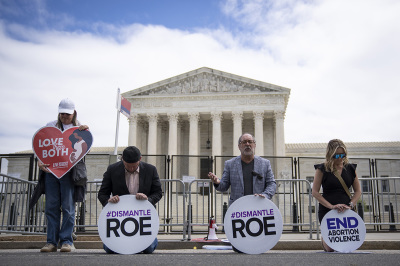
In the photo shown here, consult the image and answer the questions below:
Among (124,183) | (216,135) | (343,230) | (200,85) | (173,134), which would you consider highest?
(200,85)

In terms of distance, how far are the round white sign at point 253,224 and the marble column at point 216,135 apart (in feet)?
121

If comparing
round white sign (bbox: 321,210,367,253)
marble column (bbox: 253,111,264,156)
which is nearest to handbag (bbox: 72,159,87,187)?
round white sign (bbox: 321,210,367,253)

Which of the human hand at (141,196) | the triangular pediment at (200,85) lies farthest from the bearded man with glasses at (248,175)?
the triangular pediment at (200,85)

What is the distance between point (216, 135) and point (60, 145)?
36768 mm

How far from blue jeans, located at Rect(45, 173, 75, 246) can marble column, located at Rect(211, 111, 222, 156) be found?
36510mm

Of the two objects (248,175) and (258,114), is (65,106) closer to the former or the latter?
(248,175)

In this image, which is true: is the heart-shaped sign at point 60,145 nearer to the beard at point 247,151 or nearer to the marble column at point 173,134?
the beard at point 247,151

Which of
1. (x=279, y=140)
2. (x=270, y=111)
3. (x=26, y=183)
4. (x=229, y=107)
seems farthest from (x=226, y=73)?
(x=26, y=183)

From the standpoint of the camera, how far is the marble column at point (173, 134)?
4259cm

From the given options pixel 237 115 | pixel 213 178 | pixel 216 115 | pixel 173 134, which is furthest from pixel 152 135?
Answer: pixel 213 178

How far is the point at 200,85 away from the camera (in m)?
45.2

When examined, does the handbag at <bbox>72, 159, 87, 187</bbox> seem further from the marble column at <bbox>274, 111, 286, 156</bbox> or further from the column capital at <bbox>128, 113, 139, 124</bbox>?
the column capital at <bbox>128, 113, 139, 124</bbox>

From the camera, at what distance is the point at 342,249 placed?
18.0 ft

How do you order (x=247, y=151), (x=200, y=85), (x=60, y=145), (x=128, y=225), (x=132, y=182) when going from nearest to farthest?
(x=128, y=225), (x=132, y=182), (x=247, y=151), (x=60, y=145), (x=200, y=85)
